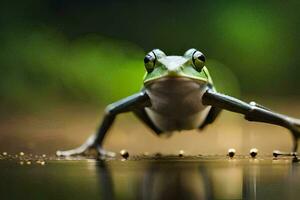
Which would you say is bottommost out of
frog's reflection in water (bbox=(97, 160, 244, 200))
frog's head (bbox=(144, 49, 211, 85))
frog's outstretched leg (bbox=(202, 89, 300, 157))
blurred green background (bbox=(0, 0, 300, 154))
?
frog's reflection in water (bbox=(97, 160, 244, 200))

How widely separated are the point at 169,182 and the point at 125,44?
4797mm

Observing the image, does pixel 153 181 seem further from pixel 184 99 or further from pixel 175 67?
pixel 184 99

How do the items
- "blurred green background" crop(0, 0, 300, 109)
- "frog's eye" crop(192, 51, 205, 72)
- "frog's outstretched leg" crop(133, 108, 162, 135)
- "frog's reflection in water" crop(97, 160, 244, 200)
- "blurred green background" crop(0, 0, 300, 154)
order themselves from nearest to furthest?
1. "frog's reflection in water" crop(97, 160, 244, 200)
2. "frog's eye" crop(192, 51, 205, 72)
3. "frog's outstretched leg" crop(133, 108, 162, 135)
4. "blurred green background" crop(0, 0, 300, 154)
5. "blurred green background" crop(0, 0, 300, 109)

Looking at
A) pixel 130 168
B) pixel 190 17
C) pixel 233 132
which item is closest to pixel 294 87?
pixel 190 17

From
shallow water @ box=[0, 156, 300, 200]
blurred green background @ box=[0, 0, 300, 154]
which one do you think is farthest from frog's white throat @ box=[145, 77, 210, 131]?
blurred green background @ box=[0, 0, 300, 154]

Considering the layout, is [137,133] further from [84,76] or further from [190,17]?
[190,17]

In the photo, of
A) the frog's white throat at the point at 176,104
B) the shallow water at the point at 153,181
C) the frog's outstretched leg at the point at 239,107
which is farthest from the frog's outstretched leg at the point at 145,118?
the shallow water at the point at 153,181

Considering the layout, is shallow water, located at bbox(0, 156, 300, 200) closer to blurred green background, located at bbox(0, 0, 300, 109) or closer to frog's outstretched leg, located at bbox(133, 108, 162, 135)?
frog's outstretched leg, located at bbox(133, 108, 162, 135)

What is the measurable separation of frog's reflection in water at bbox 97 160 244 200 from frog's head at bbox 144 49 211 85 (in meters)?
0.33

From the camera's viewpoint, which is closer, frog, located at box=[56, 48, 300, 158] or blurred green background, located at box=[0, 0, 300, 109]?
frog, located at box=[56, 48, 300, 158]

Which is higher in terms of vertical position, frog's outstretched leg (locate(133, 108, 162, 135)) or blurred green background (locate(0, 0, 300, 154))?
blurred green background (locate(0, 0, 300, 154))

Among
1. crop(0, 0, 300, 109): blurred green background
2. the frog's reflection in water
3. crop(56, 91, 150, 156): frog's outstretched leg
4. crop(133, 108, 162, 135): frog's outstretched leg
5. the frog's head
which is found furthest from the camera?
crop(0, 0, 300, 109): blurred green background

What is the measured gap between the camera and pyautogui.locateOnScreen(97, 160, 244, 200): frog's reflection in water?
3.80 ft

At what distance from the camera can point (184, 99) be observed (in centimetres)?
228
